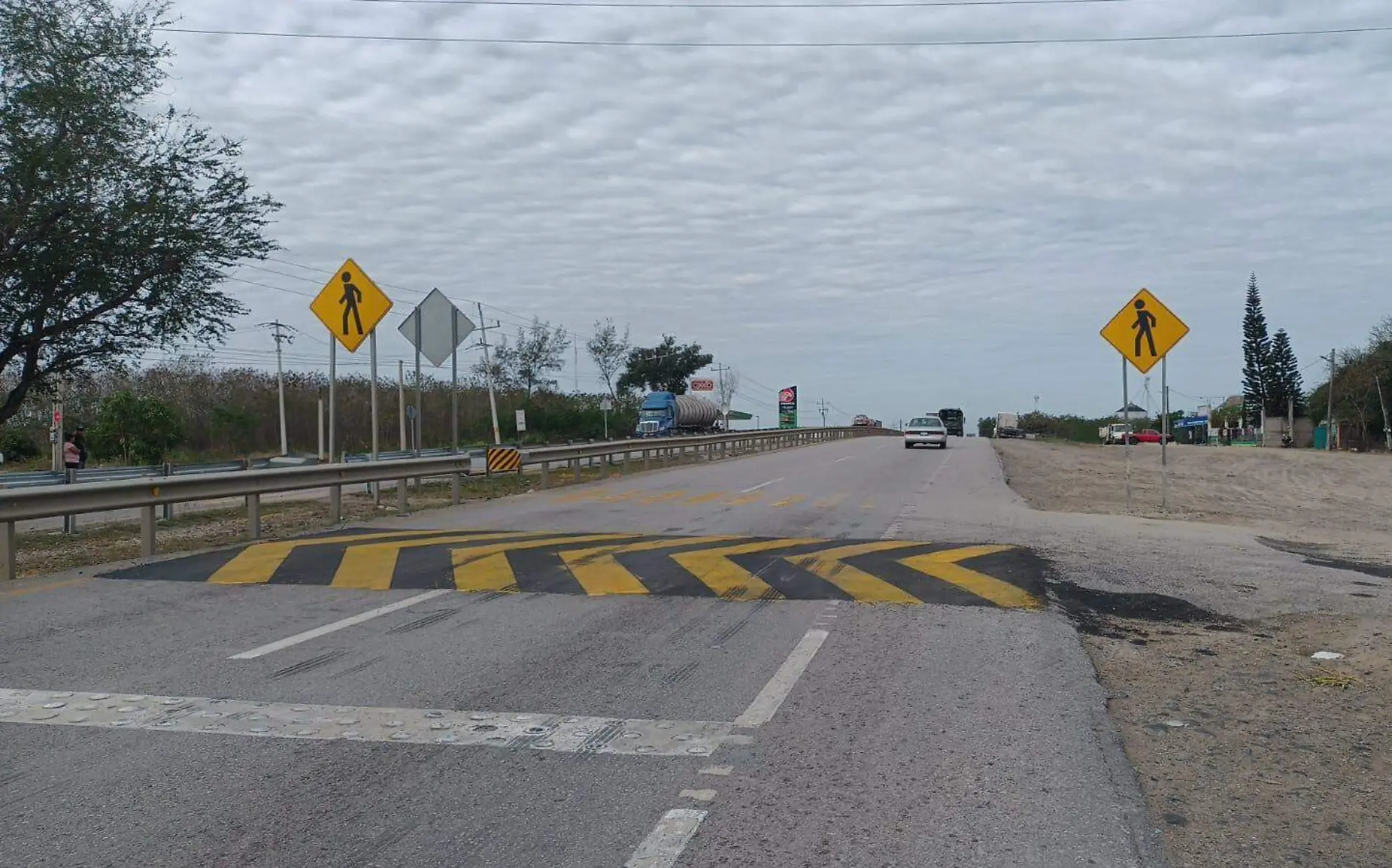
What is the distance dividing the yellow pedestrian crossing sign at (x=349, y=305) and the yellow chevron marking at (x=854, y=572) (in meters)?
9.07

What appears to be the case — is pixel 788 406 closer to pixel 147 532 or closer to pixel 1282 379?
pixel 1282 379

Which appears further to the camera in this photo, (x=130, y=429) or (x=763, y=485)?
(x=130, y=429)

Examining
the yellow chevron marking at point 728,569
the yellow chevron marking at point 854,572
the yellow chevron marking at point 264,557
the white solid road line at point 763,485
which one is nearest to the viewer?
the yellow chevron marking at point 854,572

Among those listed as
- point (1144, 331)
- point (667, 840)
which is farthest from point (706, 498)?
point (667, 840)

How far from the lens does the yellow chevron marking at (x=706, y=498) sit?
20297 millimetres

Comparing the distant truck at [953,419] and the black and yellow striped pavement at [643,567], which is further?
the distant truck at [953,419]

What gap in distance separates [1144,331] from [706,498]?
327 inches

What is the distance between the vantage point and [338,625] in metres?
8.54

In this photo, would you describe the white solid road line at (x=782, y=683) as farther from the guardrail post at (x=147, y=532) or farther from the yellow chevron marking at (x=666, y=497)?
the yellow chevron marking at (x=666, y=497)

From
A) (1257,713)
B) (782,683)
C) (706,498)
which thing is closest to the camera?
(1257,713)

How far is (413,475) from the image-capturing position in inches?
732

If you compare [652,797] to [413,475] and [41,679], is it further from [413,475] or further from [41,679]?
[413,475]

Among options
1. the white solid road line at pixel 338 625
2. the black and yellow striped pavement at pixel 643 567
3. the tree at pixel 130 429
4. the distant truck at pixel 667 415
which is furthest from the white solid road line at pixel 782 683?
the distant truck at pixel 667 415

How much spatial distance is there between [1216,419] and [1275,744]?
5918 inches
